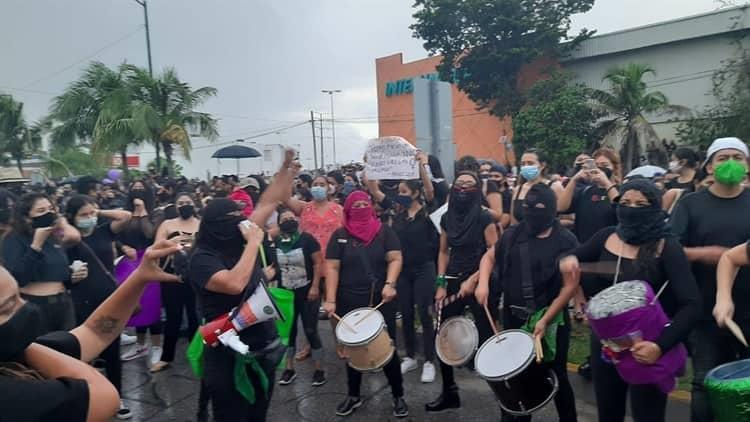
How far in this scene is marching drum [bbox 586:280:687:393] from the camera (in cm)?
290

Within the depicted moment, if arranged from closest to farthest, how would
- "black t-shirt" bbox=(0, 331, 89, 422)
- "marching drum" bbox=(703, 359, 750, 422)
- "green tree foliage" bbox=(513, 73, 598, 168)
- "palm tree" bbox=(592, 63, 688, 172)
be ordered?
"black t-shirt" bbox=(0, 331, 89, 422)
"marching drum" bbox=(703, 359, 750, 422)
"palm tree" bbox=(592, 63, 688, 172)
"green tree foliage" bbox=(513, 73, 598, 168)

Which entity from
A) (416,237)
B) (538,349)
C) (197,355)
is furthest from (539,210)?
(197,355)

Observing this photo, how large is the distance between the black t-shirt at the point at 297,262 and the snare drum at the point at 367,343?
130cm

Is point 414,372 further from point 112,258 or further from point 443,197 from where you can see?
point 112,258

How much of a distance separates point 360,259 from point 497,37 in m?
30.9

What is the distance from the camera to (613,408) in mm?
3377

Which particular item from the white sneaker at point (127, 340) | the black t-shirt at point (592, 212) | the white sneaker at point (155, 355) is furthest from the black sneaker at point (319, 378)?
the white sneaker at point (127, 340)

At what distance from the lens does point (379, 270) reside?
5184 mm

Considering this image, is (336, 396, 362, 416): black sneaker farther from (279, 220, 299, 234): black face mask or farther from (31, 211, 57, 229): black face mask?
(31, 211, 57, 229): black face mask

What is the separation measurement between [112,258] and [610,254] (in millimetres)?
4671

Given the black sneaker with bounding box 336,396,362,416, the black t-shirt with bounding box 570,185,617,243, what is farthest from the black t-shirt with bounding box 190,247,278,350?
the black t-shirt with bounding box 570,185,617,243

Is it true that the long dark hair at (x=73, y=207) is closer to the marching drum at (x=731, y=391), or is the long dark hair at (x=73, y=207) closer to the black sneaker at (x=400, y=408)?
the black sneaker at (x=400, y=408)

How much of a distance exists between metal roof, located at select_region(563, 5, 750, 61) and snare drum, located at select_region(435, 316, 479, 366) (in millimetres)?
27367

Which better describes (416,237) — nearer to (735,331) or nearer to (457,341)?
(457,341)
